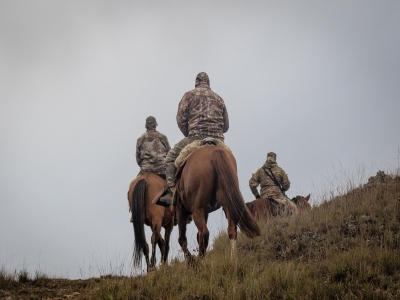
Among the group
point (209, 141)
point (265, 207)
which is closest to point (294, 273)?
point (209, 141)

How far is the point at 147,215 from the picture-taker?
11727mm

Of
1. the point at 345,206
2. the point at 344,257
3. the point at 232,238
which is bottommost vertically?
the point at 344,257

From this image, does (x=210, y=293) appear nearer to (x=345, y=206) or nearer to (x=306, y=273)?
(x=306, y=273)

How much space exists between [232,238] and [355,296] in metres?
2.26

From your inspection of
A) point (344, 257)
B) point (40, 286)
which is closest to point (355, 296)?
point (344, 257)

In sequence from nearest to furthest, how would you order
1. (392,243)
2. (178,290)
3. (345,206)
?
(178,290) → (392,243) → (345,206)

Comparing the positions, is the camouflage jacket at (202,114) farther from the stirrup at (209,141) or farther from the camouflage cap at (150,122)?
the camouflage cap at (150,122)

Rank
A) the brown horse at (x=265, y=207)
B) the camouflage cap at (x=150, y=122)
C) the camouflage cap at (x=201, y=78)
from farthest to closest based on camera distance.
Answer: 1. the brown horse at (x=265, y=207)
2. the camouflage cap at (x=150, y=122)
3. the camouflage cap at (x=201, y=78)

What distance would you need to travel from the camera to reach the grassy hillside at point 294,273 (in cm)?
604

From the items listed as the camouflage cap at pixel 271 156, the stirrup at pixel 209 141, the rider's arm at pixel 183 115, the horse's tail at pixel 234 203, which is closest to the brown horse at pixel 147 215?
the rider's arm at pixel 183 115

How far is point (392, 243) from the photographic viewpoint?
8117 mm

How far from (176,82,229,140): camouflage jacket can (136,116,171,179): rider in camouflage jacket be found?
306cm

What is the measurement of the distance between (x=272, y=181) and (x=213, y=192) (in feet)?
25.0

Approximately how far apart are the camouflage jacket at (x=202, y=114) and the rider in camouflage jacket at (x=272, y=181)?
19.5 ft
